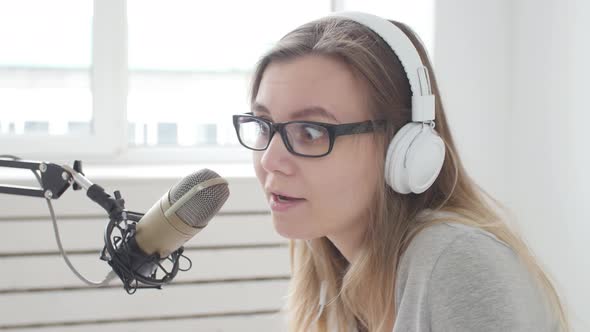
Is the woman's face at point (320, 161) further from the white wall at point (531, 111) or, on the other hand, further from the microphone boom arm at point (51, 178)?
the white wall at point (531, 111)

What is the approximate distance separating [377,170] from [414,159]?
86mm

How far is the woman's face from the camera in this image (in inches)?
43.7

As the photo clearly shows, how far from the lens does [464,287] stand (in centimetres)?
99

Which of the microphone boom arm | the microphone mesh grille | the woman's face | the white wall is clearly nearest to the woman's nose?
the woman's face

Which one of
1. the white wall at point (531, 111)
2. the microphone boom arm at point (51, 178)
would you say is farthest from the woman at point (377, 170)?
the white wall at point (531, 111)

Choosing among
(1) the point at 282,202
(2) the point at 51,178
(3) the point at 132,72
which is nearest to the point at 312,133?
(1) the point at 282,202

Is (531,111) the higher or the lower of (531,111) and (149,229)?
the higher

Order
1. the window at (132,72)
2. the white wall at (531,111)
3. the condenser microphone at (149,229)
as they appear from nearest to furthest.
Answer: the condenser microphone at (149,229)
the white wall at (531,111)
the window at (132,72)

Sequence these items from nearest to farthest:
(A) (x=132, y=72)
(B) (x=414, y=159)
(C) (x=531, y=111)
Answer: (B) (x=414, y=159)
(C) (x=531, y=111)
(A) (x=132, y=72)

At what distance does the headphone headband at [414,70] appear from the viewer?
111cm

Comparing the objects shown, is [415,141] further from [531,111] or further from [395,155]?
[531,111]

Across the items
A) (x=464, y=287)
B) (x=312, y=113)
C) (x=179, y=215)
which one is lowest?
(x=464, y=287)

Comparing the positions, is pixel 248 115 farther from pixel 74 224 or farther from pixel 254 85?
pixel 74 224

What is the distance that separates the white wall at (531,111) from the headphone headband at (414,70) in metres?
0.89
